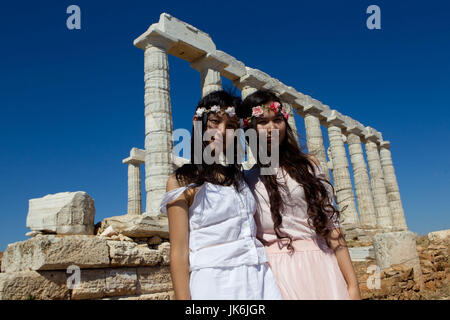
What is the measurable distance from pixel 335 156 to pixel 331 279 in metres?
22.5

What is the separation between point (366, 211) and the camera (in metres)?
23.8

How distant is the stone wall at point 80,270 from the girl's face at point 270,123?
3.81 meters

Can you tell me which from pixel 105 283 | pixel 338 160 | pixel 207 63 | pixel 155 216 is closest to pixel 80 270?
pixel 105 283

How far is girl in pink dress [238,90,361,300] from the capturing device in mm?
2281

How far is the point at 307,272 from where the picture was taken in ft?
7.49

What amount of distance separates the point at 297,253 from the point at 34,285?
4.03 meters

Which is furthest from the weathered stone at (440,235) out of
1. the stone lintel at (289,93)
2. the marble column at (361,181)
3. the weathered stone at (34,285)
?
the marble column at (361,181)

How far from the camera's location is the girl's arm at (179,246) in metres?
2.04

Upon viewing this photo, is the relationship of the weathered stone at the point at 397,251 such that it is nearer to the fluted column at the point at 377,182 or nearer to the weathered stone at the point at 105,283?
the weathered stone at the point at 105,283

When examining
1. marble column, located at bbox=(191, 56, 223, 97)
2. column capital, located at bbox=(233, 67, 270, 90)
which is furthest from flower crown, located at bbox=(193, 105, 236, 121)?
column capital, located at bbox=(233, 67, 270, 90)

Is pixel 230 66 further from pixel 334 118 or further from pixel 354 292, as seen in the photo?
pixel 354 292
